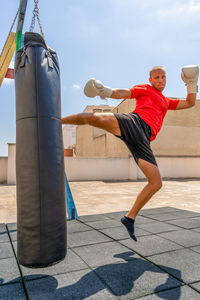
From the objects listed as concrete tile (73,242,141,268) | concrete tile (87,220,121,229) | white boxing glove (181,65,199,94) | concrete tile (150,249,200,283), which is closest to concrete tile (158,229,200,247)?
concrete tile (150,249,200,283)

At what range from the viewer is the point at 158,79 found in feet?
8.21

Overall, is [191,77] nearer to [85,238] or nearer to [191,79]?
[191,79]

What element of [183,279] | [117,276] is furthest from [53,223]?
[183,279]

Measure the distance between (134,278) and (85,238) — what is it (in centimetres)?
112

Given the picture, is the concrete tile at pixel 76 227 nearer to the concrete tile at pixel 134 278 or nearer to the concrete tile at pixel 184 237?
the concrete tile at pixel 184 237

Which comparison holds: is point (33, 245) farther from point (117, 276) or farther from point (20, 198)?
point (117, 276)

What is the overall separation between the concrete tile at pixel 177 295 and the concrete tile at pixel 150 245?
26.5 inches

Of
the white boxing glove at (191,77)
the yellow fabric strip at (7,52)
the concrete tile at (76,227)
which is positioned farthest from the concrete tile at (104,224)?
the yellow fabric strip at (7,52)

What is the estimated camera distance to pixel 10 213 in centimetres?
517

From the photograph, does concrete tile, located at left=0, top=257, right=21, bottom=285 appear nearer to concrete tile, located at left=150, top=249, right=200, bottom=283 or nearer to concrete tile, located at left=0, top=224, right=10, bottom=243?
concrete tile, located at left=0, top=224, right=10, bottom=243

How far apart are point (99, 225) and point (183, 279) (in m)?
1.81

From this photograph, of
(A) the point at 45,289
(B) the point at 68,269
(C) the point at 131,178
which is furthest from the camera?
(C) the point at 131,178

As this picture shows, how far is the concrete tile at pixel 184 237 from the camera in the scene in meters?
2.63

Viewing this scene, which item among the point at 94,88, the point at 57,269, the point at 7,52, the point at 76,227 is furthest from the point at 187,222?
the point at 7,52
